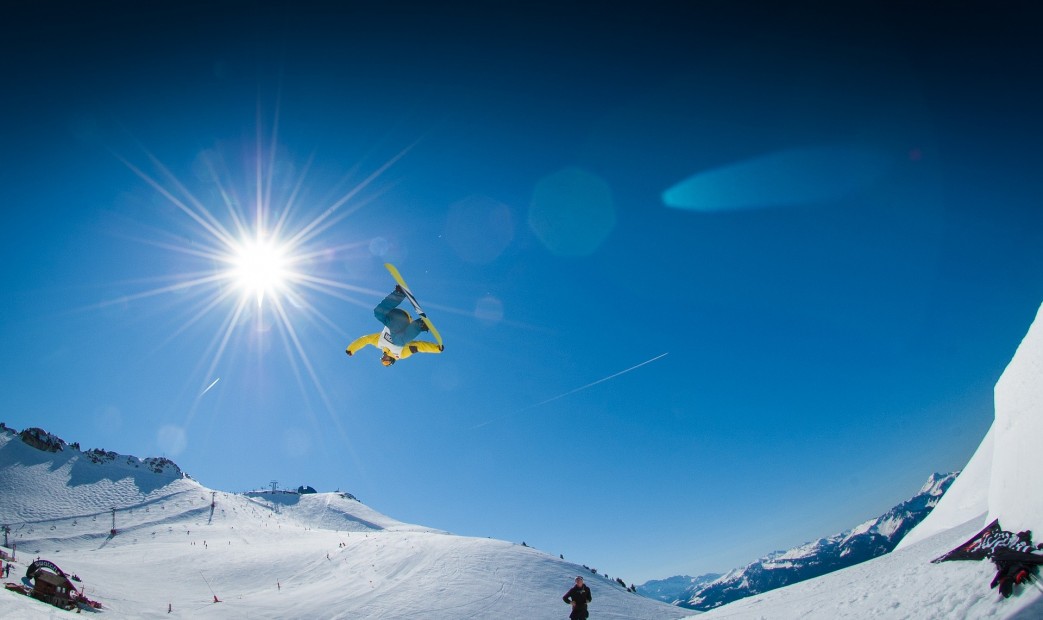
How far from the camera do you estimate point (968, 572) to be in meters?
Answer: 9.86

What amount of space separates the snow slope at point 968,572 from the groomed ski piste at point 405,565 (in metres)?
0.06

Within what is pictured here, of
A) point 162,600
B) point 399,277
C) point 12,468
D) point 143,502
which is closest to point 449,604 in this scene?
A: point 162,600

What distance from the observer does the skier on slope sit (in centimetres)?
1193

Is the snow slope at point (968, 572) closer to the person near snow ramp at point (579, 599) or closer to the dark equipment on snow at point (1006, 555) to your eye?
the dark equipment on snow at point (1006, 555)

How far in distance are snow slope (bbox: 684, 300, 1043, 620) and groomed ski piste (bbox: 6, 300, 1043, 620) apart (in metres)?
0.06

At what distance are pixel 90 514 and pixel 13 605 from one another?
197 ft

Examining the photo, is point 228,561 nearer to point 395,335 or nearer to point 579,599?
point 395,335

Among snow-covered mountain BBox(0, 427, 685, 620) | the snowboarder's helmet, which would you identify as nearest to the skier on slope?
the snowboarder's helmet

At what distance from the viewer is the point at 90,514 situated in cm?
5109

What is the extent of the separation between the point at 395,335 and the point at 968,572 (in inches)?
610

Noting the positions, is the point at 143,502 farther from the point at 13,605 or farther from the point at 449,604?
the point at 13,605

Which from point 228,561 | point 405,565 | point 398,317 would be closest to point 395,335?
point 398,317

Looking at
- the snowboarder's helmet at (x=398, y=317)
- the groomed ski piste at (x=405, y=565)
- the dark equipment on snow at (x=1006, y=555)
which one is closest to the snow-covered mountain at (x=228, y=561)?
the groomed ski piste at (x=405, y=565)

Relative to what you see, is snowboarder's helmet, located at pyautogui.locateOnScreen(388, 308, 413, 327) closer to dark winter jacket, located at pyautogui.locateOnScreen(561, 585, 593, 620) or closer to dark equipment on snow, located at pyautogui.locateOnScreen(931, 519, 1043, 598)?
dark winter jacket, located at pyautogui.locateOnScreen(561, 585, 593, 620)
